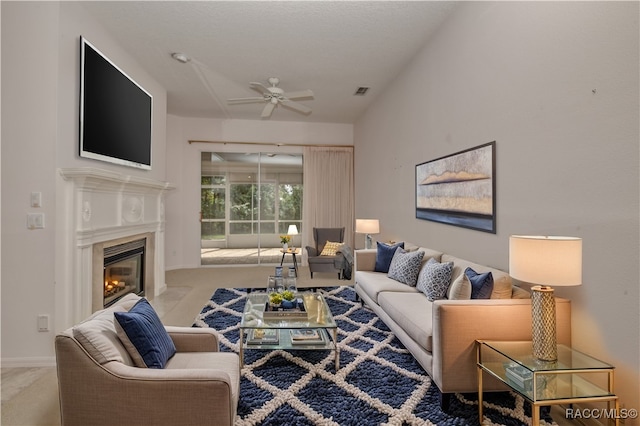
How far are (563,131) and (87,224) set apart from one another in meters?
3.84

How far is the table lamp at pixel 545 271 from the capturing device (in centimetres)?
169

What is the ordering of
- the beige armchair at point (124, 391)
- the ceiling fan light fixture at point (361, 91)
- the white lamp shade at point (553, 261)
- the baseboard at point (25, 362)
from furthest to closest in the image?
the ceiling fan light fixture at point (361, 91) < the baseboard at point (25, 362) < the white lamp shade at point (553, 261) < the beige armchair at point (124, 391)

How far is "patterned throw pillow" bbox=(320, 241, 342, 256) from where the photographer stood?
5797 mm

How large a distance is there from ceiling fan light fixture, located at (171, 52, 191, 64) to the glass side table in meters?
4.42

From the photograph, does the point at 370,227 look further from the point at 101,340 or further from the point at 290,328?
the point at 101,340

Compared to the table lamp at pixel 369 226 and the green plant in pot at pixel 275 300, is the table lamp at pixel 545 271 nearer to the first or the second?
the green plant in pot at pixel 275 300

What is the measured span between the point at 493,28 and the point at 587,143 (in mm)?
1392

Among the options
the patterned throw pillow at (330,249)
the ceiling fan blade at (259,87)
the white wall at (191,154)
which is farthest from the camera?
the white wall at (191,154)

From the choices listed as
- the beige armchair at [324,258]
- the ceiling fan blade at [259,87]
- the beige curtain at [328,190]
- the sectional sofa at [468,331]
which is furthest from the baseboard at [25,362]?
the beige curtain at [328,190]

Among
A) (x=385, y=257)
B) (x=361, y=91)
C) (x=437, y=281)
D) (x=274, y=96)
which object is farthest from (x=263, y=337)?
(x=361, y=91)

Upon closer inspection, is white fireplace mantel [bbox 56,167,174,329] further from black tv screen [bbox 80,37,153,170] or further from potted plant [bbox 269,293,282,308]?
potted plant [bbox 269,293,282,308]

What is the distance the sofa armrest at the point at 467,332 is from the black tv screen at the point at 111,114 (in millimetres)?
3347

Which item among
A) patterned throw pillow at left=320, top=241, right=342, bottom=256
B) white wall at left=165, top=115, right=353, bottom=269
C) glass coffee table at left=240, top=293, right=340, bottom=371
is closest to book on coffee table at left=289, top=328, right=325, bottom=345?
glass coffee table at left=240, top=293, right=340, bottom=371

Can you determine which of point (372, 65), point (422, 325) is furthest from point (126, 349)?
point (372, 65)
